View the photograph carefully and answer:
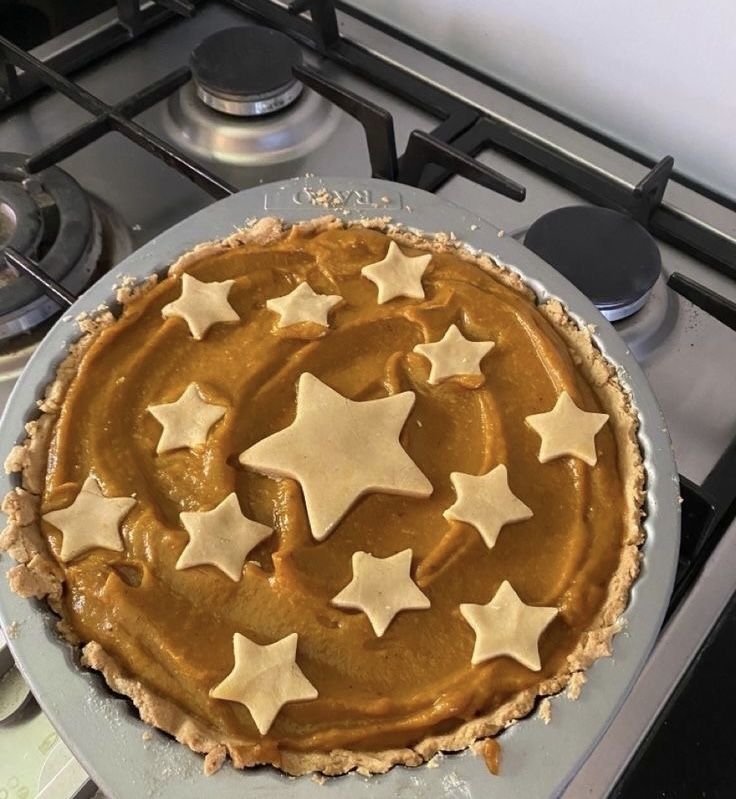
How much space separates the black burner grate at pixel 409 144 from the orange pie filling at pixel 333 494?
140 mm

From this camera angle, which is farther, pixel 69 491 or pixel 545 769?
pixel 69 491

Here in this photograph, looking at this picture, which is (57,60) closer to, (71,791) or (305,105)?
(305,105)

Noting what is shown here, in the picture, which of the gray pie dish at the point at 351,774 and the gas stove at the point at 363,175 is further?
the gas stove at the point at 363,175

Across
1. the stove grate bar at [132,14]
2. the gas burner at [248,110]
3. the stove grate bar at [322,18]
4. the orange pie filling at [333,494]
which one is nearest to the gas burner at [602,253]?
the orange pie filling at [333,494]

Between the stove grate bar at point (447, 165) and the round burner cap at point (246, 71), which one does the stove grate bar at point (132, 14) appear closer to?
the round burner cap at point (246, 71)

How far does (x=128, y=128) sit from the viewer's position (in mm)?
1385

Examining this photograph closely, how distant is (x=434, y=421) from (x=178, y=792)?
51cm

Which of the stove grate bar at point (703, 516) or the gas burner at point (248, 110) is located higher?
the gas burner at point (248, 110)

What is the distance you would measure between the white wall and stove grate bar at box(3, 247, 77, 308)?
2.92 feet

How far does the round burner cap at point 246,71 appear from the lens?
151 cm

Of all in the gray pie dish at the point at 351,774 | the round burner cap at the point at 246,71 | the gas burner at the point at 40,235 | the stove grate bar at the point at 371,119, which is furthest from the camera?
the round burner cap at the point at 246,71

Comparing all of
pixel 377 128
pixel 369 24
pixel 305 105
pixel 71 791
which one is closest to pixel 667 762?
pixel 71 791

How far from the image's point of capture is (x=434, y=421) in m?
1.15

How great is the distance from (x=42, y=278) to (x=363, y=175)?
56 cm
